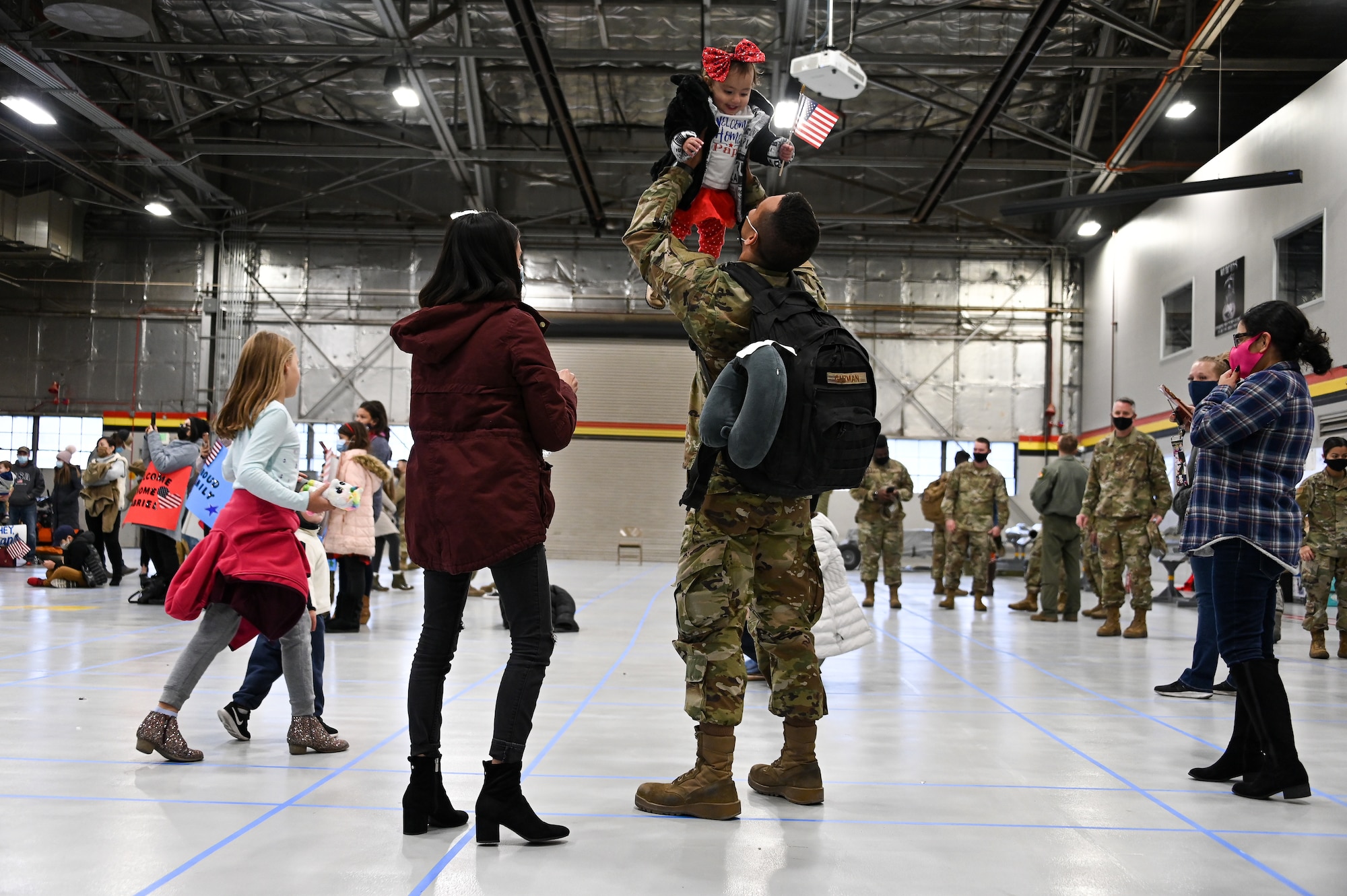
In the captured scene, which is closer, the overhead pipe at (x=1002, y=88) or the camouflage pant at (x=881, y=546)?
the camouflage pant at (x=881, y=546)

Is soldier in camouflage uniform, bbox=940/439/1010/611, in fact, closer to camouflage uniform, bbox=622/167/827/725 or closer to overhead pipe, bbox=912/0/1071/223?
overhead pipe, bbox=912/0/1071/223

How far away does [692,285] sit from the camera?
10.6ft

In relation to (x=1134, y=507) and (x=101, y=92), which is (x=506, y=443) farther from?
(x=101, y=92)

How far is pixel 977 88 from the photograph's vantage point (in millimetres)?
20031

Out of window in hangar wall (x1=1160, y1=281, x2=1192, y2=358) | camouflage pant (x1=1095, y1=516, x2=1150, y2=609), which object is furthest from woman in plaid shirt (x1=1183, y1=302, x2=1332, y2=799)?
window in hangar wall (x1=1160, y1=281, x2=1192, y2=358)

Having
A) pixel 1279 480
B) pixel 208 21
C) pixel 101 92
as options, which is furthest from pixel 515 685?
pixel 101 92

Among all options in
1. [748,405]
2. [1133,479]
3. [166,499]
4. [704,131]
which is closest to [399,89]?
[166,499]

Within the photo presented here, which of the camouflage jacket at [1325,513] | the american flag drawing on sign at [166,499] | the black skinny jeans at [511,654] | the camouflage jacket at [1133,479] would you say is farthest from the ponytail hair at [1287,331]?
the american flag drawing on sign at [166,499]

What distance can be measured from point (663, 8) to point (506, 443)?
16121mm

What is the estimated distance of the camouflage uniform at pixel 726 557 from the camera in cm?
319

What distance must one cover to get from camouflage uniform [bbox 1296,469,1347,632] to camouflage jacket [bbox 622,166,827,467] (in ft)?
22.3

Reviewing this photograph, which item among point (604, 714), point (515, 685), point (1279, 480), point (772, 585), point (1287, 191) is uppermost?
point (1287, 191)

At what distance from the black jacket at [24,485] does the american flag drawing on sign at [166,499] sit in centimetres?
716

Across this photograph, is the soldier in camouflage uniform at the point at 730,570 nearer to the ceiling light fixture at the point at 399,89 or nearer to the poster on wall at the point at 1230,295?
the ceiling light fixture at the point at 399,89
